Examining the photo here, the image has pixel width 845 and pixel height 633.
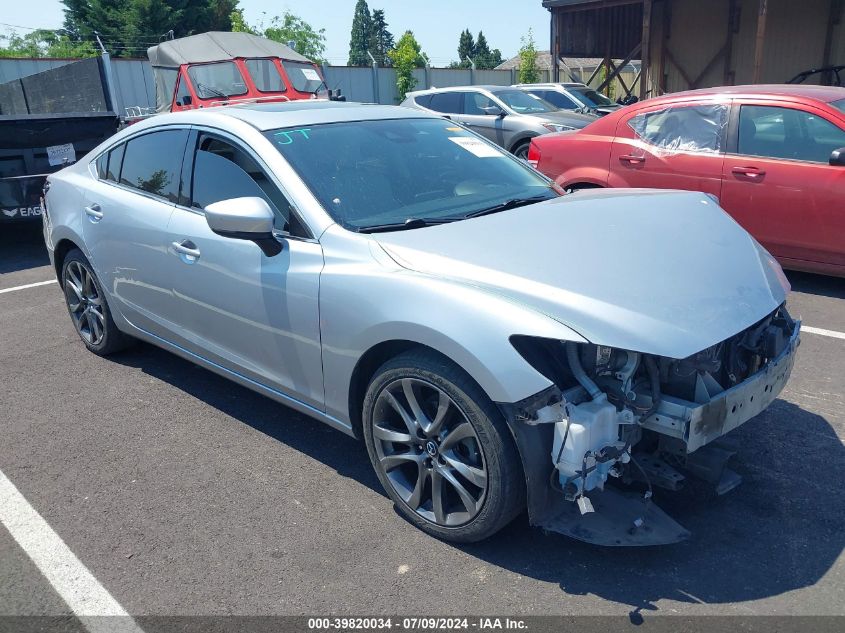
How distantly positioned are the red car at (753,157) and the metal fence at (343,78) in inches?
599

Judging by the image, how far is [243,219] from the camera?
10.6 ft

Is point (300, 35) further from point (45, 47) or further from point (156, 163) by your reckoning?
point (156, 163)

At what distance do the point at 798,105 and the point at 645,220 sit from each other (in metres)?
3.54

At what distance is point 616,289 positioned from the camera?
108 inches

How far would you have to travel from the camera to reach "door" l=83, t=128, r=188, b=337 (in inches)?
163

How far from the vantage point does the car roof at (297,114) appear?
3.87 metres

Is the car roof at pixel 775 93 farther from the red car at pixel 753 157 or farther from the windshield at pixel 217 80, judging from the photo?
the windshield at pixel 217 80

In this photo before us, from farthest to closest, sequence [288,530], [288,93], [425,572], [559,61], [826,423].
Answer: [559,61] → [288,93] → [826,423] → [288,530] → [425,572]

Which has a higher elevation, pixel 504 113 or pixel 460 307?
pixel 460 307

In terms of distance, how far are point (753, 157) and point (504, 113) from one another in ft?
22.1

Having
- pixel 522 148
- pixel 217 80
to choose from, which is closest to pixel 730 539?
pixel 522 148

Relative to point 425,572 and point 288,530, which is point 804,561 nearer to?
point 425,572

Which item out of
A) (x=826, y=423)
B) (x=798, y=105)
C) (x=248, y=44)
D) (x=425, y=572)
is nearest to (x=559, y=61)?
(x=248, y=44)

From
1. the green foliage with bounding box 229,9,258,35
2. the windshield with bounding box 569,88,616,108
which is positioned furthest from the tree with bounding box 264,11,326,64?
→ the windshield with bounding box 569,88,616,108
